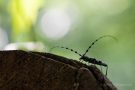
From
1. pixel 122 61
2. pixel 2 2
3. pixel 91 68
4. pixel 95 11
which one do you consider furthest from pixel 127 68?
pixel 91 68

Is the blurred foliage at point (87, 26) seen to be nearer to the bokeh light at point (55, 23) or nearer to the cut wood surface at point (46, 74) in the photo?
the bokeh light at point (55, 23)

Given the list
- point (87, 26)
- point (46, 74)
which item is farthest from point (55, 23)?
point (46, 74)

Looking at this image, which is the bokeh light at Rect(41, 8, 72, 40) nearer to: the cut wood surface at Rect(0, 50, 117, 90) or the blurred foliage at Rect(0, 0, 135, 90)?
the blurred foliage at Rect(0, 0, 135, 90)

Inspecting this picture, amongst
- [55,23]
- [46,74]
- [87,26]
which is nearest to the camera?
[46,74]

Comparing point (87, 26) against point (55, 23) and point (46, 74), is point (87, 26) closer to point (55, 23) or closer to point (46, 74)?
point (55, 23)

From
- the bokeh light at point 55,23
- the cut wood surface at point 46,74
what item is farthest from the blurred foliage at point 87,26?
the cut wood surface at point 46,74

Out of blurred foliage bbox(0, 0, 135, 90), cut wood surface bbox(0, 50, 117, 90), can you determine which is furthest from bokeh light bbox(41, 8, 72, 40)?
cut wood surface bbox(0, 50, 117, 90)
